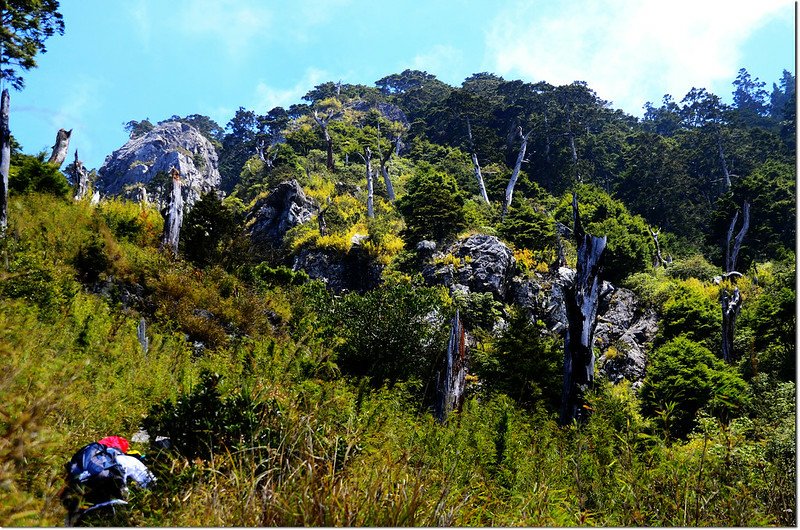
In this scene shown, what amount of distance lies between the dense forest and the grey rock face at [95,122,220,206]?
32838 mm

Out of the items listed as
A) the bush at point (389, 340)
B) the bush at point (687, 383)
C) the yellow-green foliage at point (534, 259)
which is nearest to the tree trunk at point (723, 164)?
the yellow-green foliage at point (534, 259)

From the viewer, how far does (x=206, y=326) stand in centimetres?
1016

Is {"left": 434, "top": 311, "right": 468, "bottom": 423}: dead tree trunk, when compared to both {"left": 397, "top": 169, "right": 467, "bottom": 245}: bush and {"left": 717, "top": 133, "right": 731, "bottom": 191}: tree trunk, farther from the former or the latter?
{"left": 717, "top": 133, "right": 731, "bottom": 191}: tree trunk

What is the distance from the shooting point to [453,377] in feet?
30.1

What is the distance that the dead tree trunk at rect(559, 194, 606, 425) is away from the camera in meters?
9.75

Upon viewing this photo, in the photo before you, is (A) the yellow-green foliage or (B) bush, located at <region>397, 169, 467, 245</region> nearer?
(A) the yellow-green foliage

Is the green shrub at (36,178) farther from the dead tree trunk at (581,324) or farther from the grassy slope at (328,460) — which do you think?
the dead tree trunk at (581,324)

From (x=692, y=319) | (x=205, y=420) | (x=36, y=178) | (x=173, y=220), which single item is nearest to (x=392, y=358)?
(x=205, y=420)

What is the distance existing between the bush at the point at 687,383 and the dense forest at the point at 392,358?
0.07 metres

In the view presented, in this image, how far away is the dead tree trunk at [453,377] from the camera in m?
8.94

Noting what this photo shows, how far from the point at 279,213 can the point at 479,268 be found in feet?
48.0

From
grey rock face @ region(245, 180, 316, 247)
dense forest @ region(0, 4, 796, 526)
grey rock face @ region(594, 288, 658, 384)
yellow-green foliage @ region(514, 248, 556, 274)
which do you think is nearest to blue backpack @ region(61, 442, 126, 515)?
dense forest @ region(0, 4, 796, 526)

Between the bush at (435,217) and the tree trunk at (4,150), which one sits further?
the bush at (435,217)

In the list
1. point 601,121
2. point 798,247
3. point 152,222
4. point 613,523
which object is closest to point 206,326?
point 152,222
